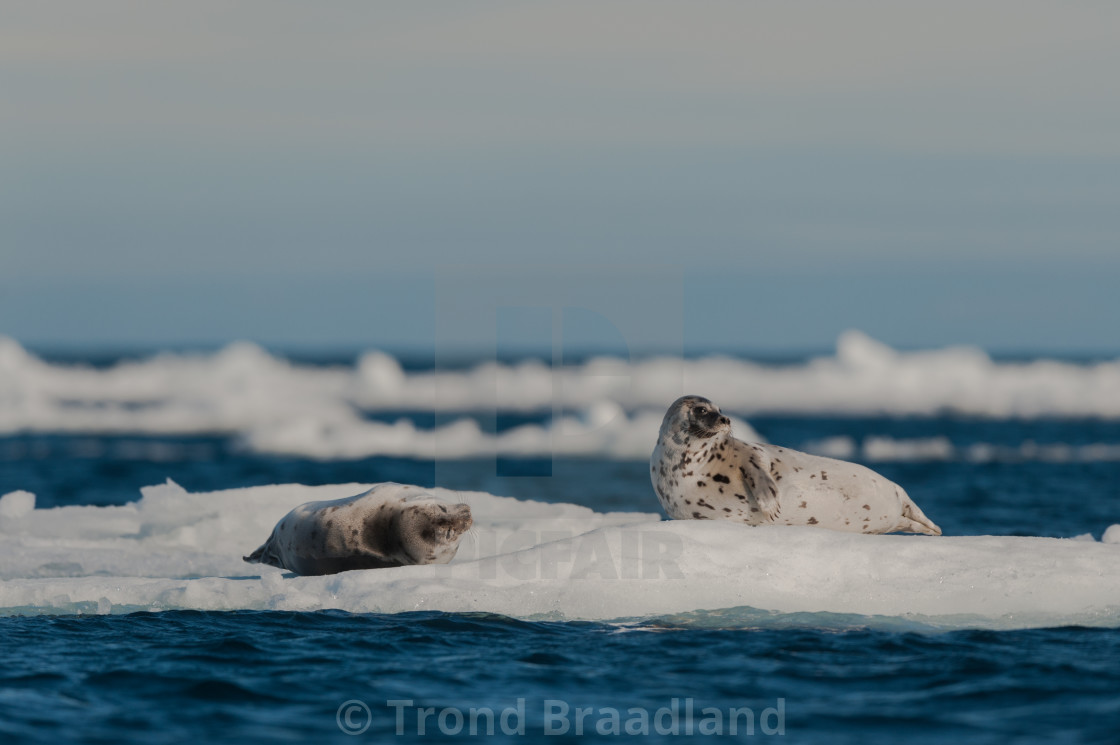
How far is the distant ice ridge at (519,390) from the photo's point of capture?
5569 cm

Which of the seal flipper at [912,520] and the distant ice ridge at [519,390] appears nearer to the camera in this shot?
the seal flipper at [912,520]

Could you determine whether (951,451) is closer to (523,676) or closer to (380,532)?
(380,532)

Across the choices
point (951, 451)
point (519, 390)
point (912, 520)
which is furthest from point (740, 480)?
point (519, 390)

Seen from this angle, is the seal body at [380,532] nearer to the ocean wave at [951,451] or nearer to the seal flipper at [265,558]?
the seal flipper at [265,558]

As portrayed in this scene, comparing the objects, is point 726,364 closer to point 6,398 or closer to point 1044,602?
point 6,398

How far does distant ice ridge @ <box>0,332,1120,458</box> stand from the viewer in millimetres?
55688

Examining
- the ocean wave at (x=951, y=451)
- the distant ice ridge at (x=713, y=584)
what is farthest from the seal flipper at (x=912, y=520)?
the ocean wave at (x=951, y=451)

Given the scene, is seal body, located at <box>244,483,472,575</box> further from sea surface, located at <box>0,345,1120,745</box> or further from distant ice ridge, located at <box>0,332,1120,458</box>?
distant ice ridge, located at <box>0,332,1120,458</box>

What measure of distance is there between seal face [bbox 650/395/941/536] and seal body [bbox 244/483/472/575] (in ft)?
5.63

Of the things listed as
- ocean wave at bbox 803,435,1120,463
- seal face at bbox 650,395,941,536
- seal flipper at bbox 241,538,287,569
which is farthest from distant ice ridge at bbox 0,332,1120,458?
seal face at bbox 650,395,941,536

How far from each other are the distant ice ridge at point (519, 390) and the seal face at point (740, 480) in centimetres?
3700

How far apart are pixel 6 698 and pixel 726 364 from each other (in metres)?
78.1

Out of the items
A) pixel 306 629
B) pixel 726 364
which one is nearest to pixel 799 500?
pixel 306 629

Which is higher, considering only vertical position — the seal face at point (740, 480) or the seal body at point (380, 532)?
the seal face at point (740, 480)
